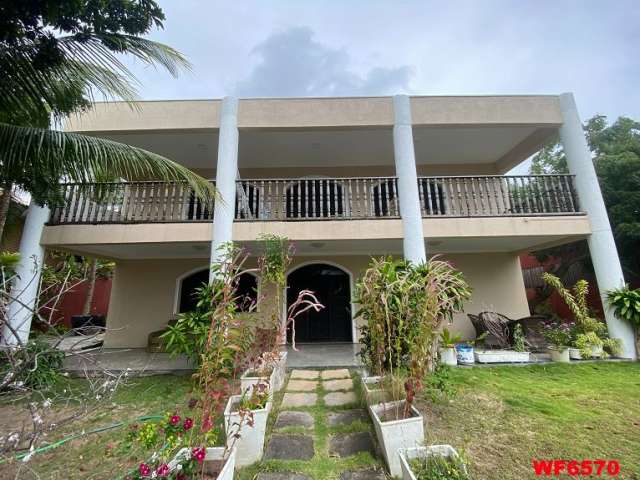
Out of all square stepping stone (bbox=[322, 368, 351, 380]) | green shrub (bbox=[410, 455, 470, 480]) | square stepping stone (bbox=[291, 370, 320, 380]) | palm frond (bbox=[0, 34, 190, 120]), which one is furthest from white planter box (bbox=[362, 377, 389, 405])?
palm frond (bbox=[0, 34, 190, 120])

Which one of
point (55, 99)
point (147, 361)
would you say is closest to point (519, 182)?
point (55, 99)

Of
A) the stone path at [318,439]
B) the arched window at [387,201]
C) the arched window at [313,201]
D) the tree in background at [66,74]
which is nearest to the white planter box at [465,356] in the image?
the stone path at [318,439]

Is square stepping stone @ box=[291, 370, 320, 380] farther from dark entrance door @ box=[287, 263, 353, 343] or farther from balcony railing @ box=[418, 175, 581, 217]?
balcony railing @ box=[418, 175, 581, 217]

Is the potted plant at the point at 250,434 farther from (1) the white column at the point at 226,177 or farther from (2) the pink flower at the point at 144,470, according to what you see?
(1) the white column at the point at 226,177

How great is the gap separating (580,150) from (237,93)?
26.1ft

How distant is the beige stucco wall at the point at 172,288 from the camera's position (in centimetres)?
794

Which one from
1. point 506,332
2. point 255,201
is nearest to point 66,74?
point 255,201

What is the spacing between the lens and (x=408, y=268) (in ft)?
16.6

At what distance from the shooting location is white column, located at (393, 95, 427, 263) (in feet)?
18.8

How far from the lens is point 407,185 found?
596 centimetres

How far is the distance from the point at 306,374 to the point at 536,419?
343 cm

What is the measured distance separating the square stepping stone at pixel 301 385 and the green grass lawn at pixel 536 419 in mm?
1793

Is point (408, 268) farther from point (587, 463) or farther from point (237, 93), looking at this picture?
point (237, 93)

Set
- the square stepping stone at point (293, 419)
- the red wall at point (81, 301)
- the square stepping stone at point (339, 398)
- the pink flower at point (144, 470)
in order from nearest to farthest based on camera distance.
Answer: the pink flower at point (144, 470) < the square stepping stone at point (293, 419) < the square stepping stone at point (339, 398) < the red wall at point (81, 301)
